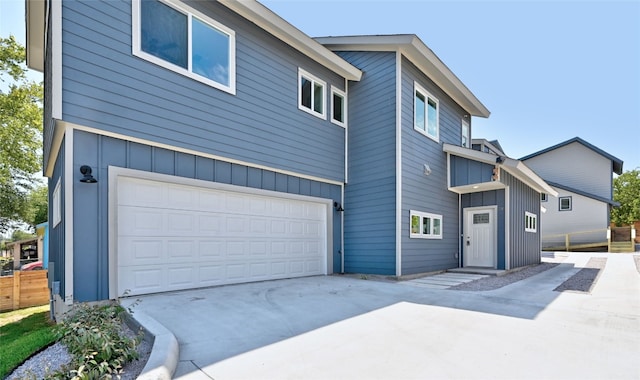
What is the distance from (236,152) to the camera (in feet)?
22.9

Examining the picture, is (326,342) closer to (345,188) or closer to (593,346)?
(593,346)

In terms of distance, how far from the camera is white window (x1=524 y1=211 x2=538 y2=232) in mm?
11703

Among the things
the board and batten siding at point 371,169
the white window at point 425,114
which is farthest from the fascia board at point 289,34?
the white window at point 425,114

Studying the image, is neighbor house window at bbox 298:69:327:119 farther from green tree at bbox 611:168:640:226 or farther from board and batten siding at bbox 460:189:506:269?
green tree at bbox 611:168:640:226

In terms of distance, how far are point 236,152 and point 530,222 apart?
10855 mm

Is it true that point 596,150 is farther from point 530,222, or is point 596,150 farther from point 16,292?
point 16,292

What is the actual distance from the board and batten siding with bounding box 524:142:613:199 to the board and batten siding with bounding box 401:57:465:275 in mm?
14463

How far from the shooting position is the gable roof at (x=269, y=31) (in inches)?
277

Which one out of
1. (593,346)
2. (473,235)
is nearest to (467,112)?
(473,235)

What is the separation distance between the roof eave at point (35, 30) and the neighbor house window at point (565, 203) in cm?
2463

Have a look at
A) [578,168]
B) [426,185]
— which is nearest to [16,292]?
[426,185]

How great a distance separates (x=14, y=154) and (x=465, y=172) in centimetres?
1960

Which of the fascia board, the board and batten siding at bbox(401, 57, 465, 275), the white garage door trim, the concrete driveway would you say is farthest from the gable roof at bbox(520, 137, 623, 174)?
the white garage door trim

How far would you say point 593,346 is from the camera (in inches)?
141
